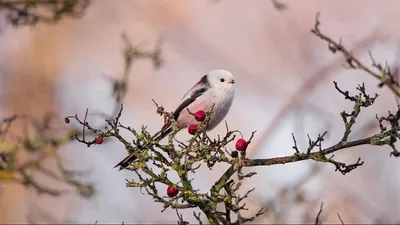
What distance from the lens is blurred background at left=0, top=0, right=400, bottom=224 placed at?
5.24 meters

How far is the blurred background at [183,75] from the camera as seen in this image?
206 inches

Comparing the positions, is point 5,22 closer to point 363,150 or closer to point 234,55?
point 363,150

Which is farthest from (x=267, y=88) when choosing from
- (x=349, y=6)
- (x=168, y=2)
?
(x=168, y=2)

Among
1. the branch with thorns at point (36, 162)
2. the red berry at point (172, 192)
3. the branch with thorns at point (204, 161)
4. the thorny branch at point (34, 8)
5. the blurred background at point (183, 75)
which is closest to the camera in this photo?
the branch with thorns at point (204, 161)

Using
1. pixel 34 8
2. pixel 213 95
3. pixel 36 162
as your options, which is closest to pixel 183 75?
pixel 34 8

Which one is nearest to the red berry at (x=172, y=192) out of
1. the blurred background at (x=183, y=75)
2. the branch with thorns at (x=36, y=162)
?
the branch with thorns at (x=36, y=162)

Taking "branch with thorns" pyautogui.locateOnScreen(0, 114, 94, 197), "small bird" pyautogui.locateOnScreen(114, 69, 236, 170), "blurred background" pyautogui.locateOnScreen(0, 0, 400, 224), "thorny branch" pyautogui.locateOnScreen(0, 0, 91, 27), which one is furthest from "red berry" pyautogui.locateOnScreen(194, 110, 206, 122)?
"blurred background" pyautogui.locateOnScreen(0, 0, 400, 224)

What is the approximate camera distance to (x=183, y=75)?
7.59m

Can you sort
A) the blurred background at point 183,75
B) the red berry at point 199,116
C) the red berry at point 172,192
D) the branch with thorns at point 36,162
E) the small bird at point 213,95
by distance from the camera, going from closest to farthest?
the red berry at point 172,192 → the red berry at point 199,116 → the small bird at point 213,95 → the branch with thorns at point 36,162 → the blurred background at point 183,75

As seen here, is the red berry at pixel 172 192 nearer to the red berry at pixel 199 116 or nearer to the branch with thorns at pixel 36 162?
the red berry at pixel 199 116

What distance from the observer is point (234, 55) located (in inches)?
287

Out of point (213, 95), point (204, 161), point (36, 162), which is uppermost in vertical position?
point (36, 162)

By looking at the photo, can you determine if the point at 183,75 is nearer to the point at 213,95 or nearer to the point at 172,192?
the point at 213,95

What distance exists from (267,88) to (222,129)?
1100mm
